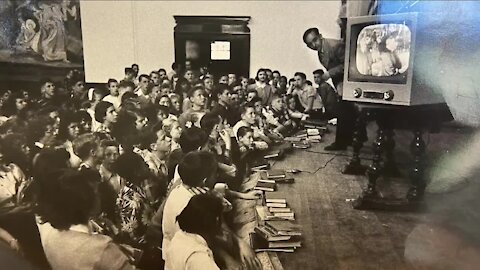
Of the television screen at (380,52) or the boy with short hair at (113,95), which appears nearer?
the television screen at (380,52)

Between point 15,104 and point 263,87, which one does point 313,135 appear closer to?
point 263,87

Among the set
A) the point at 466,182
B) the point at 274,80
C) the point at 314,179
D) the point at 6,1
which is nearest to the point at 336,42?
the point at 274,80

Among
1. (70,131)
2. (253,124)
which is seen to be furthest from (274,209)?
(70,131)

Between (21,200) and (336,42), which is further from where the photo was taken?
(21,200)

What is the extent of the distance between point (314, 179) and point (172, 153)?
0.39 metres

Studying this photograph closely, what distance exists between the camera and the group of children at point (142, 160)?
1.51m

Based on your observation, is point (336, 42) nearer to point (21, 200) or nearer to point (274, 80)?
point (274, 80)

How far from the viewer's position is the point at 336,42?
146 cm

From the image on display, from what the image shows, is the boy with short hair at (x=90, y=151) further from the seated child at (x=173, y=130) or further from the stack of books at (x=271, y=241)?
the stack of books at (x=271, y=241)

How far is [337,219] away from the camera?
1.50 meters

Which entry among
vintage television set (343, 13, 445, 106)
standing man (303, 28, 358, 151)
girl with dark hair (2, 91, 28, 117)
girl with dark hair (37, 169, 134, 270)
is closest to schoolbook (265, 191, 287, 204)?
standing man (303, 28, 358, 151)

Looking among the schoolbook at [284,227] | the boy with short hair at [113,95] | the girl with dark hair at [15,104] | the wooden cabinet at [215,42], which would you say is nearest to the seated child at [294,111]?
the wooden cabinet at [215,42]

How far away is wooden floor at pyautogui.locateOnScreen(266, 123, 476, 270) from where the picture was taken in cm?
150

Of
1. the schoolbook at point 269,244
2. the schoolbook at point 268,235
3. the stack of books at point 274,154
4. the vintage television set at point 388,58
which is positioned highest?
the vintage television set at point 388,58
